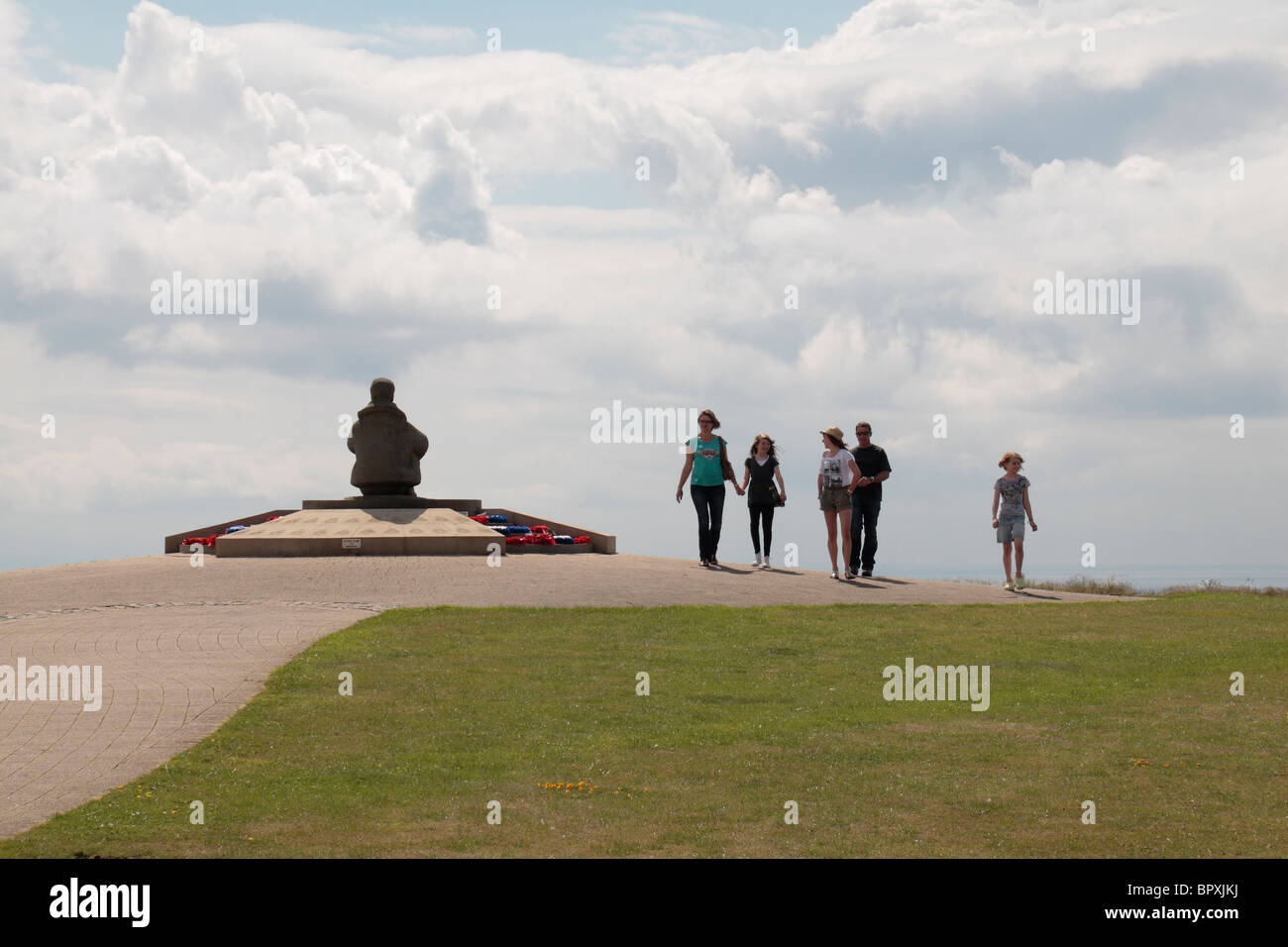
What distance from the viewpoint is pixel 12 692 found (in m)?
10.5

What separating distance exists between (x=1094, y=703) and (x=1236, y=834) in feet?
11.4

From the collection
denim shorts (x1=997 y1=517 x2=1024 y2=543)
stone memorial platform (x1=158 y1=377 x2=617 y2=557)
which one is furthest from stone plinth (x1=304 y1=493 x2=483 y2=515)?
denim shorts (x1=997 y1=517 x2=1024 y2=543)

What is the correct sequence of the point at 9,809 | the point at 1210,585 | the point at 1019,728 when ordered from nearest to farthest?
the point at 9,809, the point at 1019,728, the point at 1210,585

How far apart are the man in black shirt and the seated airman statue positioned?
12.4 m

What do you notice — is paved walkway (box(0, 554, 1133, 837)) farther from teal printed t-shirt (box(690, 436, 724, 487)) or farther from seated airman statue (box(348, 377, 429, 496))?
seated airman statue (box(348, 377, 429, 496))

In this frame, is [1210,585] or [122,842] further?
[1210,585]

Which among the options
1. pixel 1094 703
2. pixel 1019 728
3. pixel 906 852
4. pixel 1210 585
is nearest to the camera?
pixel 906 852

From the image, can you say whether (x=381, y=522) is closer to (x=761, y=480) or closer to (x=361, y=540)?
(x=361, y=540)

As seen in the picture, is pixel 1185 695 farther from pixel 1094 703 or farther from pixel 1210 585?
pixel 1210 585

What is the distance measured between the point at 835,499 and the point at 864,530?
113 centimetres

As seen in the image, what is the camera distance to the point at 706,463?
734 inches

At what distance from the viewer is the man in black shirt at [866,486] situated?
18109 millimetres

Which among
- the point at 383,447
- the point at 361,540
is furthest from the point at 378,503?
the point at 361,540
